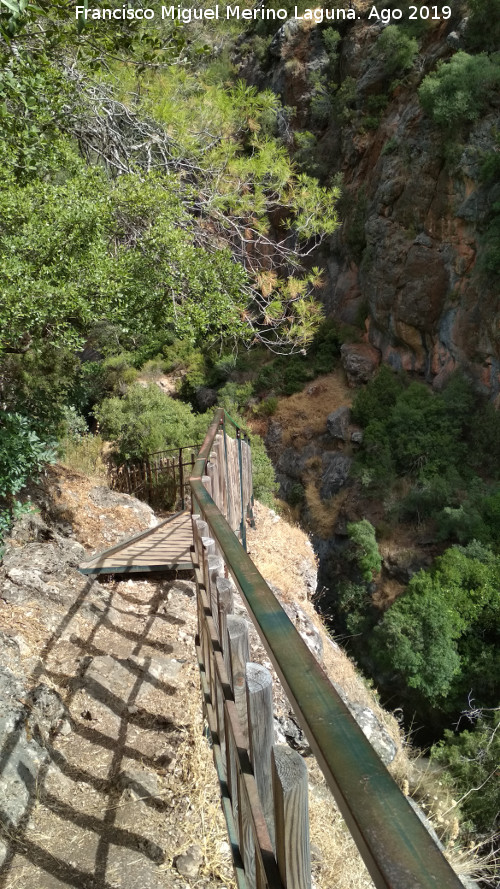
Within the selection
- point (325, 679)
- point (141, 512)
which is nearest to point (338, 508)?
point (141, 512)

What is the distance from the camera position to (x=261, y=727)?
3.41 ft

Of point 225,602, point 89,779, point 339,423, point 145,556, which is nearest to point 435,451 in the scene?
point 339,423

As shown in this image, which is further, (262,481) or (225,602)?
(262,481)

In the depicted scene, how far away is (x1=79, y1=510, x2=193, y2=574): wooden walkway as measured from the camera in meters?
4.51

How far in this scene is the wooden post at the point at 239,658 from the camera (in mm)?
1303

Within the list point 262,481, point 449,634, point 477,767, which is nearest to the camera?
point 477,767

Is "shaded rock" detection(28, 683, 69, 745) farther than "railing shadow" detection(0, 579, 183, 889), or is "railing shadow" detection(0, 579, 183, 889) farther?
"shaded rock" detection(28, 683, 69, 745)

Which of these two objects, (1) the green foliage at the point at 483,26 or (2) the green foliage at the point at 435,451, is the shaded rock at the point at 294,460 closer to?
(2) the green foliage at the point at 435,451

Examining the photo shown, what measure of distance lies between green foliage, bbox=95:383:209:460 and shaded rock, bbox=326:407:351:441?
204 inches

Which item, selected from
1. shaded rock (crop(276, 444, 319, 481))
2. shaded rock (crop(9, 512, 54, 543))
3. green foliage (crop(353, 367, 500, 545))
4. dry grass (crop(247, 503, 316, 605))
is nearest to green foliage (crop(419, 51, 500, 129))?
green foliage (crop(353, 367, 500, 545))

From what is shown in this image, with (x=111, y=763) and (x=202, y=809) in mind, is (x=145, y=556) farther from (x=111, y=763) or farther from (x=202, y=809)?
(x=202, y=809)

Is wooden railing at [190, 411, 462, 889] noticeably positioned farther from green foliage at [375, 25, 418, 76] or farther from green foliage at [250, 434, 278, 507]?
green foliage at [375, 25, 418, 76]

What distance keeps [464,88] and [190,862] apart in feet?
61.3

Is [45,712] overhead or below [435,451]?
below
